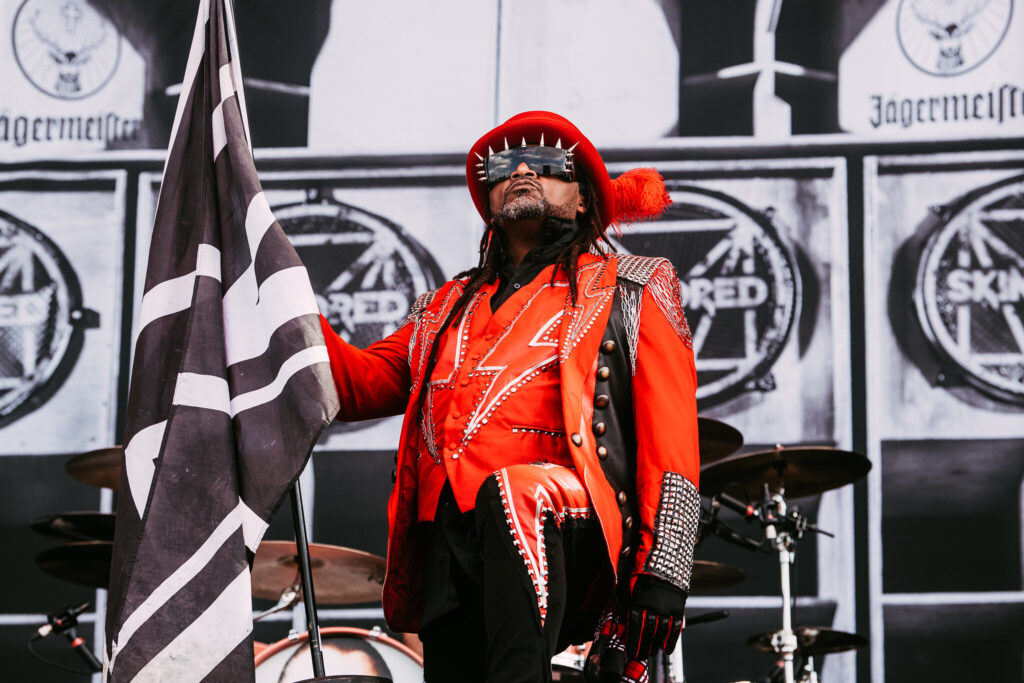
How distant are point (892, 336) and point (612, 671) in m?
2.86

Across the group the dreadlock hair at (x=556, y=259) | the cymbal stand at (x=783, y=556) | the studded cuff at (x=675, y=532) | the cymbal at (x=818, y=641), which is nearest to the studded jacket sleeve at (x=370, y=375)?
the dreadlock hair at (x=556, y=259)

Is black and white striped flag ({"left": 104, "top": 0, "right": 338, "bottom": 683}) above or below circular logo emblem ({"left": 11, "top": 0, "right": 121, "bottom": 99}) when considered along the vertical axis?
below

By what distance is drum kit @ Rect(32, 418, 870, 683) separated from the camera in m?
4.33

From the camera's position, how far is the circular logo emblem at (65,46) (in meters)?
5.54

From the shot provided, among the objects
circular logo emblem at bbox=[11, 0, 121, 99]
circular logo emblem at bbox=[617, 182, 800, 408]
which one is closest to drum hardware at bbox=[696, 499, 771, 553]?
circular logo emblem at bbox=[617, 182, 800, 408]

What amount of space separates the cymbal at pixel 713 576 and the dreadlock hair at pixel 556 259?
5.11ft

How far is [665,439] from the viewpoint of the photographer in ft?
8.92

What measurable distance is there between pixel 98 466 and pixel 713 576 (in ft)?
6.67

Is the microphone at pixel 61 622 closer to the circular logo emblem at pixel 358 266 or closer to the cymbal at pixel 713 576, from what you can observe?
the circular logo emblem at pixel 358 266

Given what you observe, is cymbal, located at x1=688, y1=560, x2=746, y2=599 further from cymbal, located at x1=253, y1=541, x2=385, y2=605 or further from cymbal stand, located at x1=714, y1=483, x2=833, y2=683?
cymbal, located at x1=253, y1=541, x2=385, y2=605

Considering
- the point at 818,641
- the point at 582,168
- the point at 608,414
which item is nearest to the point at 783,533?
the point at 818,641

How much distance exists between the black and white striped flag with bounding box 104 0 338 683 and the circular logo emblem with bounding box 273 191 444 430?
7.40 feet

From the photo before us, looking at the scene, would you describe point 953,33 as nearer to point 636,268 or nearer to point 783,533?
point 783,533

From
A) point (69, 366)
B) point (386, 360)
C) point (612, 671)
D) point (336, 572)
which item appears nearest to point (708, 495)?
point (336, 572)
